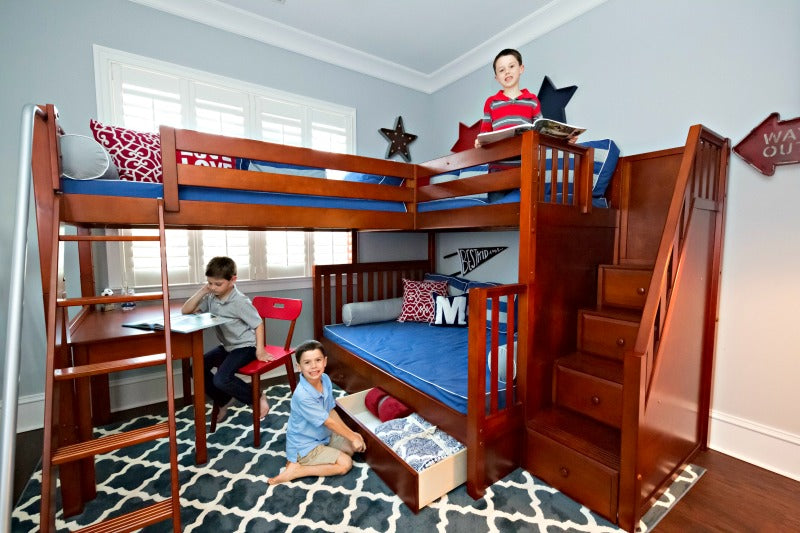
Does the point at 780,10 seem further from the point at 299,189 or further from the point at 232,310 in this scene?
the point at 232,310

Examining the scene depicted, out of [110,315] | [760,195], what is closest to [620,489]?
[760,195]

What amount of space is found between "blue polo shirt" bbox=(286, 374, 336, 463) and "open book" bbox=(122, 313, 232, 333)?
1.98ft

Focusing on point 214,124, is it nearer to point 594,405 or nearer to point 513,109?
point 513,109

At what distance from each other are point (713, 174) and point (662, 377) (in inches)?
48.1

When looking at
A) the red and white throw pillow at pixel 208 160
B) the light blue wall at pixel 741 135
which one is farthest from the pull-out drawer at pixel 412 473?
the light blue wall at pixel 741 135

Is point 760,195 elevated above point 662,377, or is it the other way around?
point 760,195

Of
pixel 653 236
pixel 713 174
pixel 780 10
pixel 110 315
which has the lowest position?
pixel 110 315

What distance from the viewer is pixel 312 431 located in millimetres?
1980

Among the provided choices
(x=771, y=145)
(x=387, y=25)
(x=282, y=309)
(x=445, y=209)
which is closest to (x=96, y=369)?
(x=282, y=309)

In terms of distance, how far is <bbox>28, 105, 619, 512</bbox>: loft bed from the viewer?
168cm

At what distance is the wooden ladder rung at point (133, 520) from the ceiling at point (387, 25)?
3.17m

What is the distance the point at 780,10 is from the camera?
6.19 ft

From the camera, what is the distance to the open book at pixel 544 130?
1.75 metres

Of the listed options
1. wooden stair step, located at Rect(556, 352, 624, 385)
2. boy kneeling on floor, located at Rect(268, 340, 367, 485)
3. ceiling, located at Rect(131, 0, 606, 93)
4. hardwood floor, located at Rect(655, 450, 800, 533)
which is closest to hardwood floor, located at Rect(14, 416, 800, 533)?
hardwood floor, located at Rect(655, 450, 800, 533)
